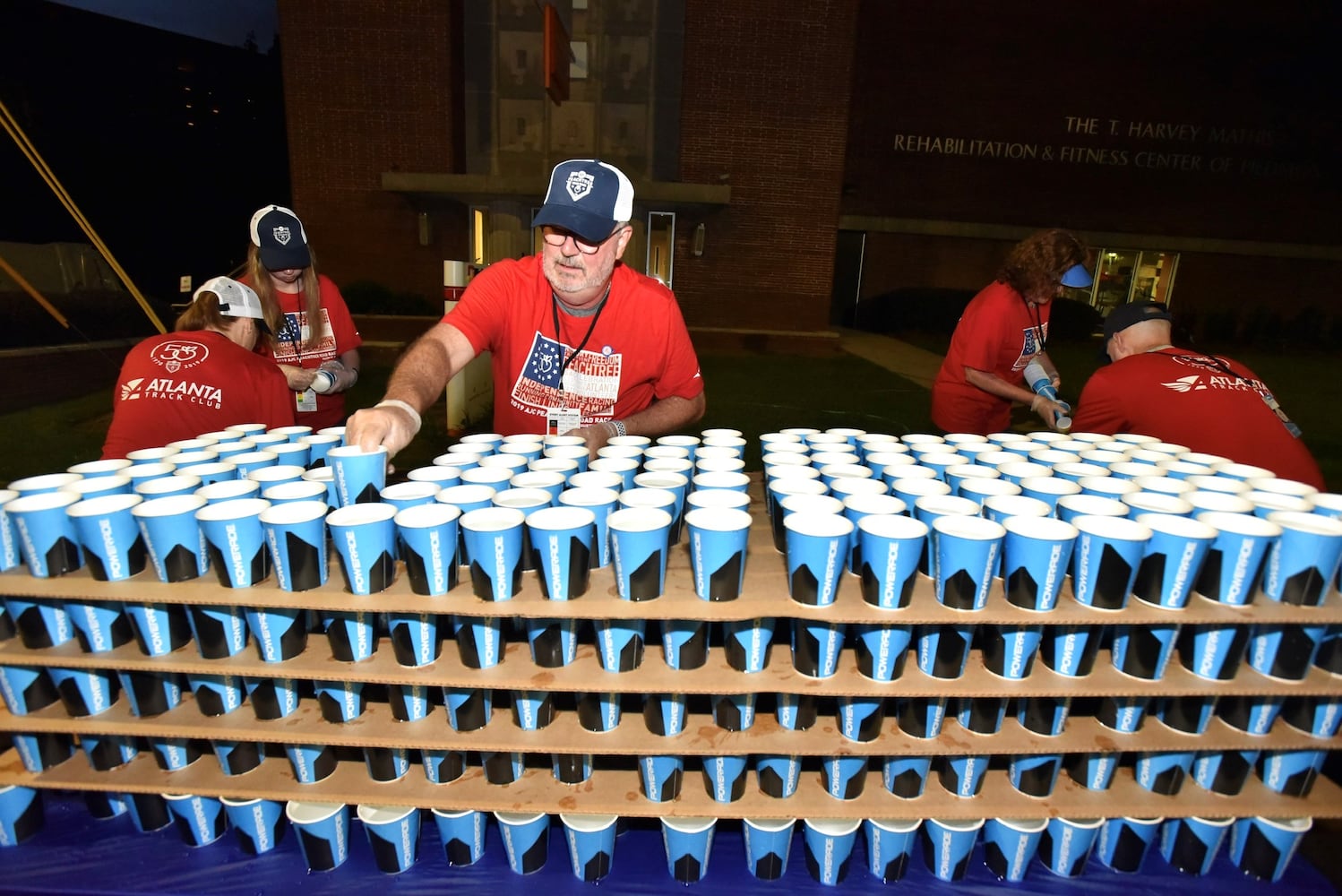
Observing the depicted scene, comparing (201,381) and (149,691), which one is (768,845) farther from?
(201,381)

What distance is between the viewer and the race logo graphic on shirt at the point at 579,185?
235cm

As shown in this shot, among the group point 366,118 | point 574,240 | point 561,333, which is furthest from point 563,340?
point 366,118

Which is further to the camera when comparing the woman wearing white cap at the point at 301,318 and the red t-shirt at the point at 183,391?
the woman wearing white cap at the point at 301,318

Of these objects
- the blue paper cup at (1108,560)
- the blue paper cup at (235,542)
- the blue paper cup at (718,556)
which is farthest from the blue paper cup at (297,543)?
the blue paper cup at (1108,560)

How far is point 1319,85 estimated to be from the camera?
58.2 feet

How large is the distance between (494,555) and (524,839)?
0.74 metres

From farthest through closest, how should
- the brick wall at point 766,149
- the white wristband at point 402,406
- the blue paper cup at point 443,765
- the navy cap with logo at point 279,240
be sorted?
the brick wall at point 766,149 → the navy cap with logo at point 279,240 → the white wristband at point 402,406 → the blue paper cup at point 443,765

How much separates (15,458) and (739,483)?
794 centimetres

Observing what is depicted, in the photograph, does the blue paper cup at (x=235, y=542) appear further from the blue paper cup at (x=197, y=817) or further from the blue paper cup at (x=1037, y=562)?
the blue paper cup at (x=1037, y=562)

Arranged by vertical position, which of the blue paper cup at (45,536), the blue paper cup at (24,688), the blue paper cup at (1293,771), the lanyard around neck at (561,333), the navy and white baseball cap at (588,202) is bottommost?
the blue paper cup at (1293,771)

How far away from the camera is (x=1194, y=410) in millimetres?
2586

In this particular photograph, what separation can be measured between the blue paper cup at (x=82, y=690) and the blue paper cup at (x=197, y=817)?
0.27m

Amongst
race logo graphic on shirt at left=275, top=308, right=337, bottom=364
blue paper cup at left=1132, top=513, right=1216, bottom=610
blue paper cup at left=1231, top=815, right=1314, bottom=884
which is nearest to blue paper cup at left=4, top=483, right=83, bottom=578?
blue paper cup at left=1132, top=513, right=1216, bottom=610

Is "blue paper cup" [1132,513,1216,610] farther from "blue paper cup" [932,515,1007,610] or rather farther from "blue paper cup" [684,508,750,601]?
"blue paper cup" [684,508,750,601]
